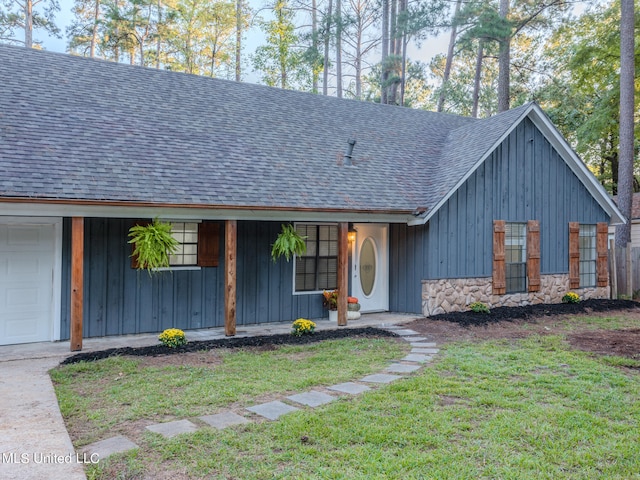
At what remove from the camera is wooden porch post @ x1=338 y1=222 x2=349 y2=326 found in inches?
337

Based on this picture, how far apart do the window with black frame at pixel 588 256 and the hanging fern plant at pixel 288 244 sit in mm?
7253

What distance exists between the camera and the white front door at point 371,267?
1018 cm

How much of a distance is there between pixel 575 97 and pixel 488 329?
645 inches

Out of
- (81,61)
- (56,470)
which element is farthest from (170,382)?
(81,61)

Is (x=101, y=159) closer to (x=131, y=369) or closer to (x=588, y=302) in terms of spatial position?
(x=131, y=369)

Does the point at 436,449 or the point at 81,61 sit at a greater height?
the point at 81,61

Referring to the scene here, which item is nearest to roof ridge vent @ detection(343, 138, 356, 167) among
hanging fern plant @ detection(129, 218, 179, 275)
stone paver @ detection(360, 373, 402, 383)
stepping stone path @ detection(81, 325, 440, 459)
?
hanging fern plant @ detection(129, 218, 179, 275)

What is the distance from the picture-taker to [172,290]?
812 centimetres

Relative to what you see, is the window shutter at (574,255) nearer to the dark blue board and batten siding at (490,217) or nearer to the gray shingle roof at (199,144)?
the dark blue board and batten siding at (490,217)

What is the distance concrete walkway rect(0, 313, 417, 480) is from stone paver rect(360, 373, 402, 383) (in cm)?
286

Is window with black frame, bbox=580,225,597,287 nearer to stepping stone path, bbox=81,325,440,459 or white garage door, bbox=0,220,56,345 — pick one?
stepping stone path, bbox=81,325,440,459

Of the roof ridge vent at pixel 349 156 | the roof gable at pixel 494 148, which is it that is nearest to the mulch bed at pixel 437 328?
the roof gable at pixel 494 148

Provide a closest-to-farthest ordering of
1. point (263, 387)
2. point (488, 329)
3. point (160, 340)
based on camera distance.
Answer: point (263, 387) → point (160, 340) → point (488, 329)

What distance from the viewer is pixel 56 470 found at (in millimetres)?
3145
